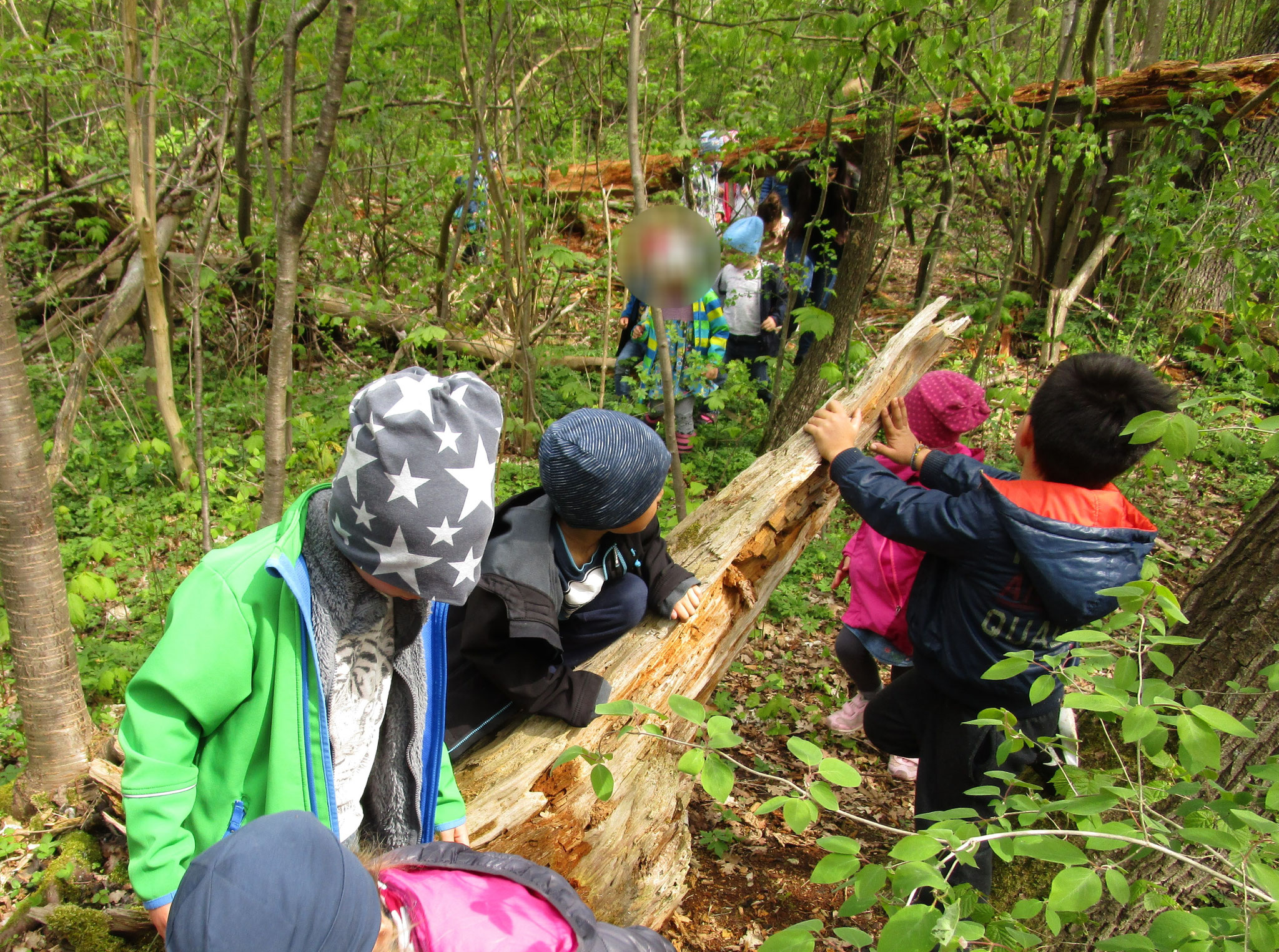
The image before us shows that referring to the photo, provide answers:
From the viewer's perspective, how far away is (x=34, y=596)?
239 cm

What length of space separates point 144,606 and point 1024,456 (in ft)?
13.9

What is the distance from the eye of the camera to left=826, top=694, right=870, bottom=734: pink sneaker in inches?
126

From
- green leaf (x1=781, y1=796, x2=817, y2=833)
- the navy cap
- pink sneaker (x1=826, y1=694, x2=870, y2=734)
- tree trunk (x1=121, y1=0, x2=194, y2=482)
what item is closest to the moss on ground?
the navy cap

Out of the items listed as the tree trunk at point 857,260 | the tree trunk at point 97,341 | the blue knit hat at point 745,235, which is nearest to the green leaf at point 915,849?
the tree trunk at point 857,260

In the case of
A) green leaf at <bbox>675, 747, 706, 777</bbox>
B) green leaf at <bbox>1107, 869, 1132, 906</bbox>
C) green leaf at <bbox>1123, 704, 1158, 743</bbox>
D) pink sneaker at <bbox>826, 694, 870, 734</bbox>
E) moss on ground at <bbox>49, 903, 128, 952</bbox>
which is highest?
green leaf at <bbox>1123, 704, 1158, 743</bbox>

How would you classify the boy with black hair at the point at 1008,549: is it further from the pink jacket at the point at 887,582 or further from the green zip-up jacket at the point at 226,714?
the green zip-up jacket at the point at 226,714

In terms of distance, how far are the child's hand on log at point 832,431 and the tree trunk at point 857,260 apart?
5.97ft

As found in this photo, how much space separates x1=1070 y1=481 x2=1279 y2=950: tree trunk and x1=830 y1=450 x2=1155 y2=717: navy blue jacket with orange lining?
0.39 metres

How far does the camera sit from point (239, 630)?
1.30m

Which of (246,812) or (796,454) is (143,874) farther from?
(796,454)

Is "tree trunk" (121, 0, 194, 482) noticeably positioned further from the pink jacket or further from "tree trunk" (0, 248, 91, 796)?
the pink jacket

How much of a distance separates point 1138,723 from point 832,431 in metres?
1.45

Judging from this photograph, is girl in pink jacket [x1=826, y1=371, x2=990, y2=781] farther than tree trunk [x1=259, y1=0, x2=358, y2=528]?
Yes

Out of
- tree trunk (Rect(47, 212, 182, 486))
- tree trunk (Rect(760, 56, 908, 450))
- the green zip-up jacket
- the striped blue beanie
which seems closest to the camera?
the green zip-up jacket
